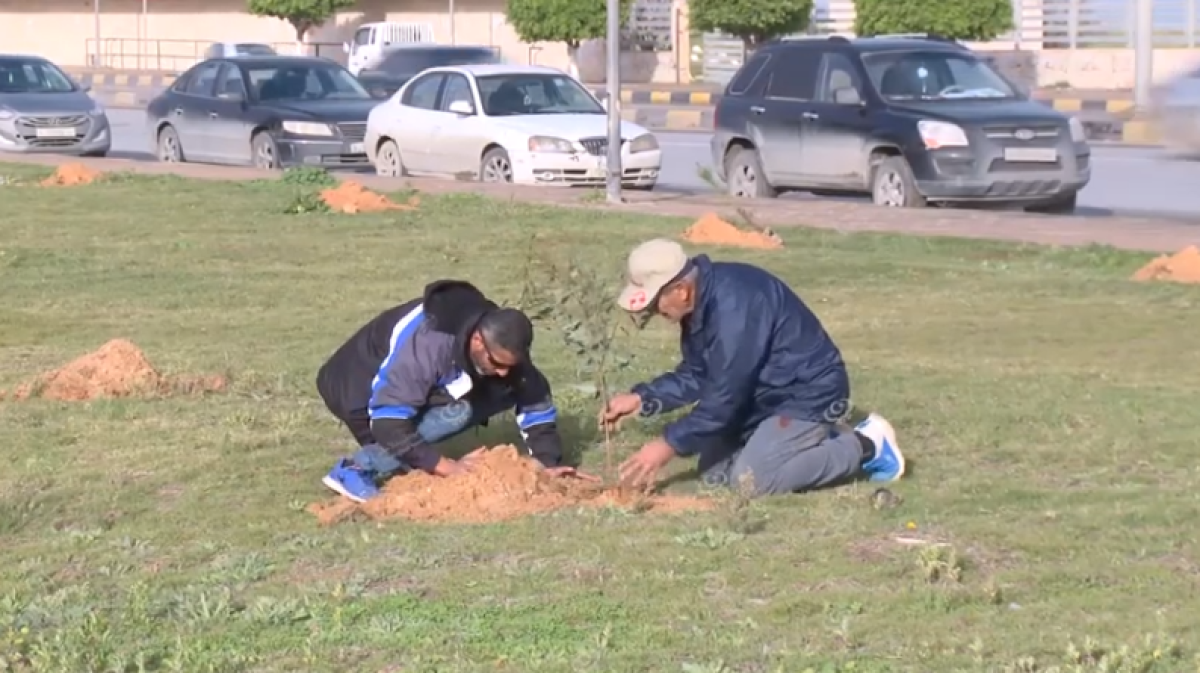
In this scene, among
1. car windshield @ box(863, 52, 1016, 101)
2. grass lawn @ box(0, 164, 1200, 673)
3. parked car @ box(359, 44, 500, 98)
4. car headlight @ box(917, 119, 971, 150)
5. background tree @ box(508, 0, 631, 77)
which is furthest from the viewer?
background tree @ box(508, 0, 631, 77)

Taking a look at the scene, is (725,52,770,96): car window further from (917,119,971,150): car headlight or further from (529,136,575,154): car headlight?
(917,119,971,150): car headlight

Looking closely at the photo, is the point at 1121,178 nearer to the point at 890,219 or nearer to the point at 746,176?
the point at 746,176

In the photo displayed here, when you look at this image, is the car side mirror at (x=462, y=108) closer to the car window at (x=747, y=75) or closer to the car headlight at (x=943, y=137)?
the car window at (x=747, y=75)

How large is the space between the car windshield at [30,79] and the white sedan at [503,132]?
21.9 feet

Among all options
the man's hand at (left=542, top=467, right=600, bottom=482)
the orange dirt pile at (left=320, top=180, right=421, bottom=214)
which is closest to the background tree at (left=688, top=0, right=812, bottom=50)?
the orange dirt pile at (left=320, top=180, right=421, bottom=214)

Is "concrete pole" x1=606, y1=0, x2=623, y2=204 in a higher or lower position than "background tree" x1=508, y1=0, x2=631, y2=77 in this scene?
lower

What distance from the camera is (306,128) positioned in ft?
73.8

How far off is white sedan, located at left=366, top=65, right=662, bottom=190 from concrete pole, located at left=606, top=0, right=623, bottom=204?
1722 millimetres

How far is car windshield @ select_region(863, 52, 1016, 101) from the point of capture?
17672mm

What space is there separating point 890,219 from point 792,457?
909 cm

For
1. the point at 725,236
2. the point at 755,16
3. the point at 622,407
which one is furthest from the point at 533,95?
the point at 755,16

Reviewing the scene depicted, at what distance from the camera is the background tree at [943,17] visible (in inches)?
1497

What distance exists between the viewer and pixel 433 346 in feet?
21.5

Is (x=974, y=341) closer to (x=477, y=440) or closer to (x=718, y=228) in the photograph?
(x=477, y=440)
